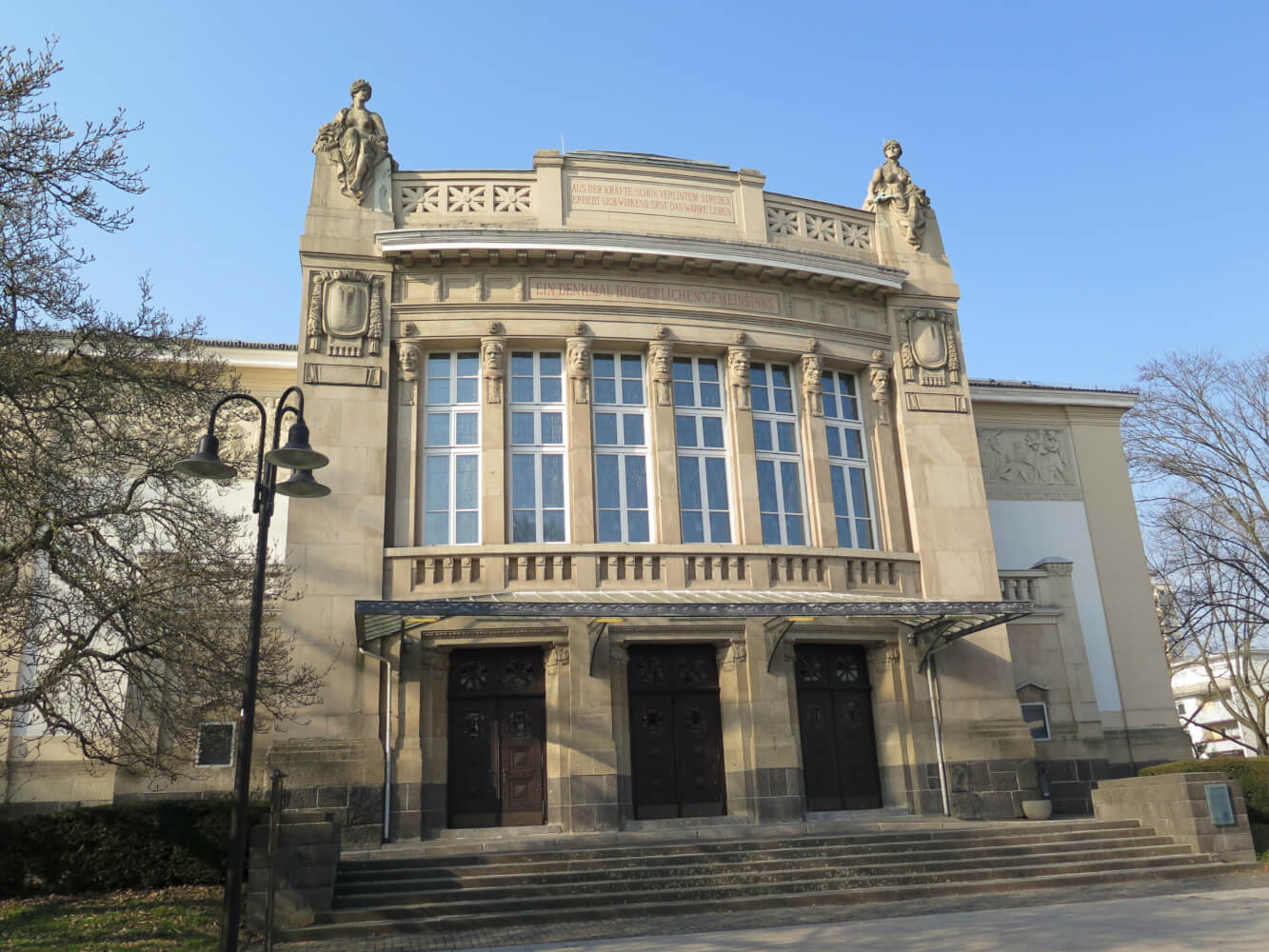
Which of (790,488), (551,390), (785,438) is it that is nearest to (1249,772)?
(790,488)

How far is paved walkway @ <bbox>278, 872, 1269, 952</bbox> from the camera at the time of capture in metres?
10.2

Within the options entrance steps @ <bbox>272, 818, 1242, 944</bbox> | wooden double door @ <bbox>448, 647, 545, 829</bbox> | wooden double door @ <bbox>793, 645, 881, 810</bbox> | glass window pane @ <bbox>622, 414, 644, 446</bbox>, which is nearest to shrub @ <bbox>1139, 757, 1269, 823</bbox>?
entrance steps @ <bbox>272, 818, 1242, 944</bbox>

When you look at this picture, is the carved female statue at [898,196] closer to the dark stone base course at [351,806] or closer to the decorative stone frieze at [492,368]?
the decorative stone frieze at [492,368]

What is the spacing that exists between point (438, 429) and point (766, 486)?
21.7 feet

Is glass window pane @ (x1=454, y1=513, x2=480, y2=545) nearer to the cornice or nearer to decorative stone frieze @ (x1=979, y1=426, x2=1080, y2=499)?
the cornice

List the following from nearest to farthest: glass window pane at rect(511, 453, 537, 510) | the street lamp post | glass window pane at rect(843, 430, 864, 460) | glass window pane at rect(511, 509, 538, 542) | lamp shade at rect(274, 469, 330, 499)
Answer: the street lamp post
lamp shade at rect(274, 469, 330, 499)
glass window pane at rect(511, 509, 538, 542)
glass window pane at rect(511, 453, 537, 510)
glass window pane at rect(843, 430, 864, 460)

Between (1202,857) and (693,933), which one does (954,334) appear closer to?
(1202,857)

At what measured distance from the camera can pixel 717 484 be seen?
19953mm

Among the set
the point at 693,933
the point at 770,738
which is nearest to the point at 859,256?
the point at 770,738

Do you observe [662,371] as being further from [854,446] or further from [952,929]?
[952,929]

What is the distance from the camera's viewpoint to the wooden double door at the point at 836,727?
61.9 feet

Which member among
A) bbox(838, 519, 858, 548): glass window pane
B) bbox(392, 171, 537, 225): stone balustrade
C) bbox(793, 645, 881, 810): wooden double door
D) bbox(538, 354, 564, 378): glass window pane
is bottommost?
bbox(793, 645, 881, 810): wooden double door

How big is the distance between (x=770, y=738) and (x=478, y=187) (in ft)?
40.2

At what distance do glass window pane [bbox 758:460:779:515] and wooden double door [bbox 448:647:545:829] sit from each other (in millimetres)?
5365
